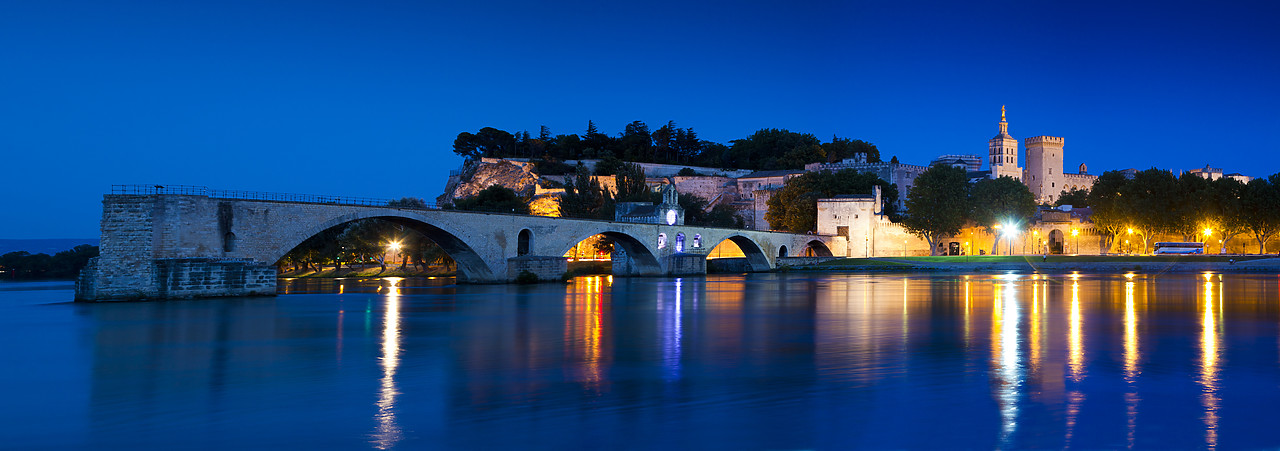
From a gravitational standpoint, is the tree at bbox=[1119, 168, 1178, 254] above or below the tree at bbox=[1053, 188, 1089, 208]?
below

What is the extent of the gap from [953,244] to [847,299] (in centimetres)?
5244

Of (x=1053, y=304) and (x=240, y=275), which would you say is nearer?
(x=1053, y=304)

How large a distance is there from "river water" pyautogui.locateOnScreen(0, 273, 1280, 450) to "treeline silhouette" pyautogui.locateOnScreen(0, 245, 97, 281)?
35.6 meters

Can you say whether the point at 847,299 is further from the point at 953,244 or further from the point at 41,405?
the point at 953,244

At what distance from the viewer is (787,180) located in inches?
3455

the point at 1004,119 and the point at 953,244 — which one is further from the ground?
the point at 1004,119

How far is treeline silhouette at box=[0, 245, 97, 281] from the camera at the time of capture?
5422 centimetres

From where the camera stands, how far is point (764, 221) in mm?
93625

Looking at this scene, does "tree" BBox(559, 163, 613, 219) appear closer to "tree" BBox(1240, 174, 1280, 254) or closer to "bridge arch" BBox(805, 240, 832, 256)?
"bridge arch" BBox(805, 240, 832, 256)

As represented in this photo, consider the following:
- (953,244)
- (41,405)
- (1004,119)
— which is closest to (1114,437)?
(41,405)

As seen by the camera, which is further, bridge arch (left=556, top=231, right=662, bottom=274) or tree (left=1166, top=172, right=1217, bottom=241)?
tree (left=1166, top=172, right=1217, bottom=241)

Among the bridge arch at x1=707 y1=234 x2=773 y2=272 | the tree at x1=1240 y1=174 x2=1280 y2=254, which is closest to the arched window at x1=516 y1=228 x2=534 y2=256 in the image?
the bridge arch at x1=707 y1=234 x2=773 y2=272

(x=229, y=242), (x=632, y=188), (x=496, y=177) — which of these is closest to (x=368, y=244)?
(x=632, y=188)

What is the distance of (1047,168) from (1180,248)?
166ft
